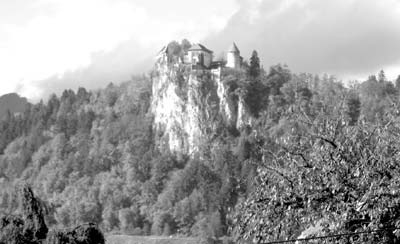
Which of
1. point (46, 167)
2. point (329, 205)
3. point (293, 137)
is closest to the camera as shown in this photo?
point (329, 205)

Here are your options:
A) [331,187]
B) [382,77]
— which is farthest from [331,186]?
[382,77]

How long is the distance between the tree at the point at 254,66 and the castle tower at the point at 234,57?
7.21 feet

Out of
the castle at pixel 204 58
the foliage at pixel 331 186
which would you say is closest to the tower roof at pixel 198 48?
the castle at pixel 204 58

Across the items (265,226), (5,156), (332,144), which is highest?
(5,156)

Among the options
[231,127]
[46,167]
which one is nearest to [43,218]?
[231,127]

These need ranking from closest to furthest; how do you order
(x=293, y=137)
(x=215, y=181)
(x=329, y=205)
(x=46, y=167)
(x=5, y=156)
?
(x=329, y=205)
(x=293, y=137)
(x=215, y=181)
(x=46, y=167)
(x=5, y=156)

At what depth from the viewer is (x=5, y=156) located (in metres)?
188

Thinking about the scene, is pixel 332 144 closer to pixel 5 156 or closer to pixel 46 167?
pixel 46 167

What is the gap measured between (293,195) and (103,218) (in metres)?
139

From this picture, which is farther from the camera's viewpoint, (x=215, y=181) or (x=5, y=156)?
(x=5, y=156)

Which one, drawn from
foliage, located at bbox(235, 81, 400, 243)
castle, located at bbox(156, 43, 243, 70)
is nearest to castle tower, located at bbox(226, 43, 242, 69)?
castle, located at bbox(156, 43, 243, 70)

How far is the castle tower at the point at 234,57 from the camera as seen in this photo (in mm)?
165375

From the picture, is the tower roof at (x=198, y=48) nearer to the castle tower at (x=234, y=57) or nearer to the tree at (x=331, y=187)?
the castle tower at (x=234, y=57)

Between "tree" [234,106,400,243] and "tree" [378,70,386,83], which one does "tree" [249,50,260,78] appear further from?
"tree" [234,106,400,243]
